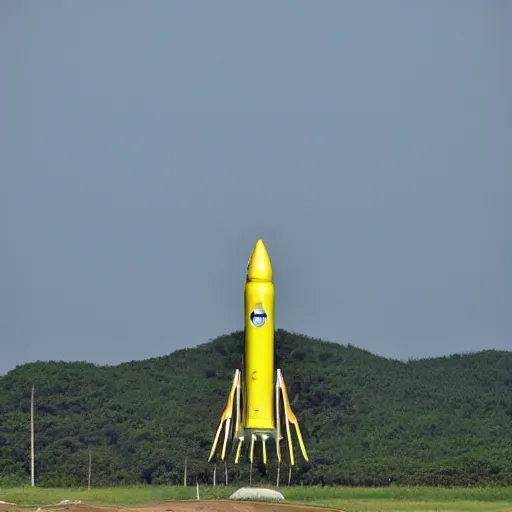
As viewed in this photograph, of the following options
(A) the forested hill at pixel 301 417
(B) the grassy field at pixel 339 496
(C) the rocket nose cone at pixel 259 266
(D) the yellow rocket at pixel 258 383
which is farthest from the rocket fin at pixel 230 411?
(A) the forested hill at pixel 301 417

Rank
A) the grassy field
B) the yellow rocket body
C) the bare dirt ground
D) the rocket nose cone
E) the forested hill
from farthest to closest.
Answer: the forested hill, the grassy field, the rocket nose cone, the yellow rocket body, the bare dirt ground

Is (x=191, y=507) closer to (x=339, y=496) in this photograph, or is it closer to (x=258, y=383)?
(x=258, y=383)

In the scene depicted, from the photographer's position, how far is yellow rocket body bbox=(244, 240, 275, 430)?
5784cm

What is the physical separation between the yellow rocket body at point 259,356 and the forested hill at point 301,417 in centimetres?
1641

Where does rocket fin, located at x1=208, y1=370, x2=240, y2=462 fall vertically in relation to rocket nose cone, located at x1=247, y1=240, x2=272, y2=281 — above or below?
below

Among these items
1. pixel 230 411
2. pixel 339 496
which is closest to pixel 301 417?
pixel 339 496

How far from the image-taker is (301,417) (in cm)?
9750

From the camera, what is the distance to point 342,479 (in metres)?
90.9

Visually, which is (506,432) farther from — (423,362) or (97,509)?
(97,509)

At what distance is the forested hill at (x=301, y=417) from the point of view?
302 feet

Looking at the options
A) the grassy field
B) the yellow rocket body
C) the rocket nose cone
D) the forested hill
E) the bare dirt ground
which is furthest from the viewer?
the forested hill

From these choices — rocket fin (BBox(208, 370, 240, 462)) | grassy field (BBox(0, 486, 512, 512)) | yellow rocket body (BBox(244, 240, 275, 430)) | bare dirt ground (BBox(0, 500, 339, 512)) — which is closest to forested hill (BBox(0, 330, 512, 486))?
grassy field (BBox(0, 486, 512, 512))

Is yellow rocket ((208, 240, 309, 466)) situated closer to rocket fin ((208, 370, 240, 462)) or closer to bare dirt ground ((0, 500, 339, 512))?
rocket fin ((208, 370, 240, 462))

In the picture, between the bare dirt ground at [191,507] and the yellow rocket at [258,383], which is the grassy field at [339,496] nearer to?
the bare dirt ground at [191,507]
